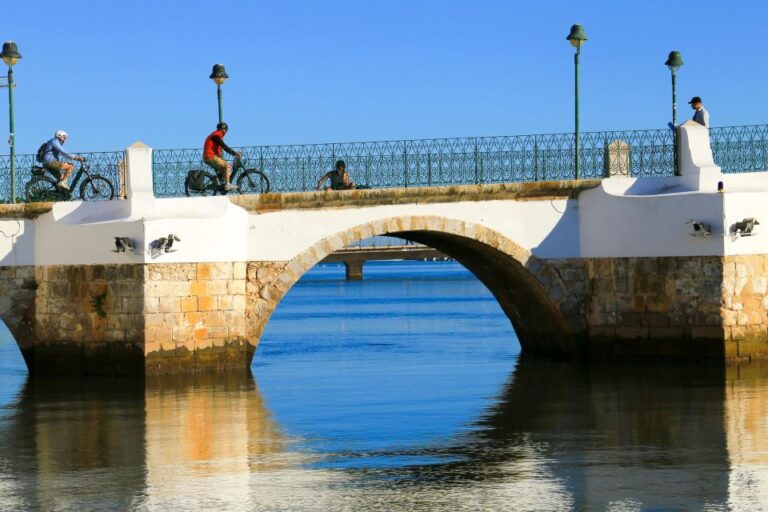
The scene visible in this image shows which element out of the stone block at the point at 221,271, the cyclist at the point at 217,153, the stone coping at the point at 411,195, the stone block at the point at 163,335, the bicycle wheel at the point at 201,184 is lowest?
the stone block at the point at 163,335

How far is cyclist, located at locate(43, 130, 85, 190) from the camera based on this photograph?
2423 centimetres

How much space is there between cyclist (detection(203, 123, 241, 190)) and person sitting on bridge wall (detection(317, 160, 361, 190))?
1498mm

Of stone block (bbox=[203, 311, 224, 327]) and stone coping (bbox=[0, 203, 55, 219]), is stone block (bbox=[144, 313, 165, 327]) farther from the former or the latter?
stone coping (bbox=[0, 203, 55, 219])

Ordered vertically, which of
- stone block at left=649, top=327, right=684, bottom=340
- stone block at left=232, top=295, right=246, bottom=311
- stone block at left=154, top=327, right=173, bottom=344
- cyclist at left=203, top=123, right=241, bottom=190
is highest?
cyclist at left=203, top=123, right=241, bottom=190

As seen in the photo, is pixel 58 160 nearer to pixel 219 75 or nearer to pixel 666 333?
pixel 219 75

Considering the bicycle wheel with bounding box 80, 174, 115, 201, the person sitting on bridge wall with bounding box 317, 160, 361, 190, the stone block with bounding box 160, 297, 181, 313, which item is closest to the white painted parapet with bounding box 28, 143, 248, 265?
the bicycle wheel with bounding box 80, 174, 115, 201

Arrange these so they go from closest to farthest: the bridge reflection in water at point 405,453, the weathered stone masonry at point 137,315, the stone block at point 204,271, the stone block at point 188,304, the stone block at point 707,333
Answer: the bridge reflection in water at point 405,453
the weathered stone masonry at point 137,315
the stone block at point 188,304
the stone block at point 204,271
the stone block at point 707,333

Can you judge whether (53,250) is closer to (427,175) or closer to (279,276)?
(279,276)

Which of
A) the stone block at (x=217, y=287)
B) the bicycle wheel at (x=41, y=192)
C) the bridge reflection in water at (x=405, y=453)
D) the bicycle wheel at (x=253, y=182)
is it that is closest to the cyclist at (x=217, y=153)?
the bicycle wheel at (x=253, y=182)

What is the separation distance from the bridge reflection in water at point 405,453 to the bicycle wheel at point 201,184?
3.47 meters

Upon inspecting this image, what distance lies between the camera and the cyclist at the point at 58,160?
24.2 meters

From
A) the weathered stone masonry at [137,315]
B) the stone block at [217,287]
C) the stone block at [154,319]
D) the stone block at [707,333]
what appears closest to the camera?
the stone block at [154,319]

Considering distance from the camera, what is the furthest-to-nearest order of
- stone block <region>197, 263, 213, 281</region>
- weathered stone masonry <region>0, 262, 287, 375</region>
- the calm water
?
stone block <region>197, 263, 213, 281</region> → weathered stone masonry <region>0, 262, 287, 375</region> → the calm water

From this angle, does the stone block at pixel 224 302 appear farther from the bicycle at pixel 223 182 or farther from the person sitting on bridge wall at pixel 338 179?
the person sitting on bridge wall at pixel 338 179
